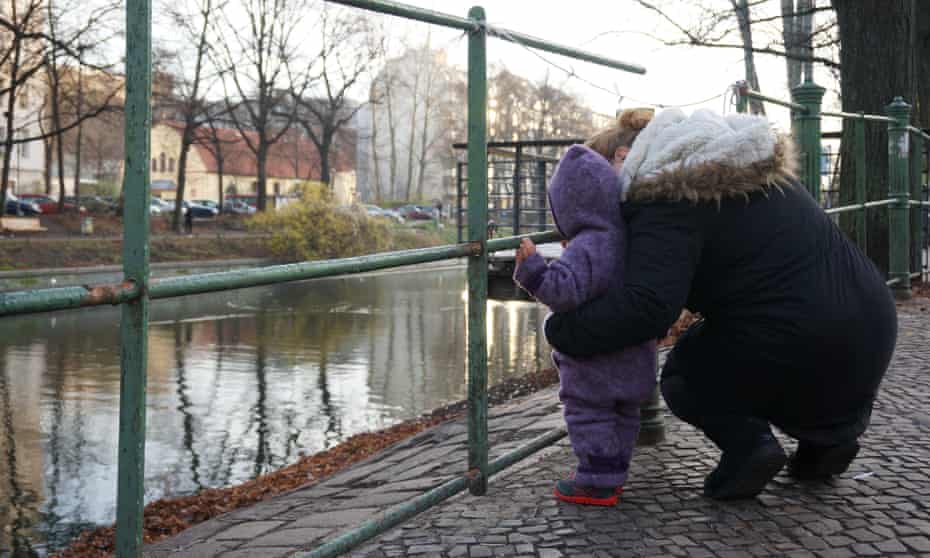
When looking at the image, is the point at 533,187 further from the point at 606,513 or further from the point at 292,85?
the point at 292,85

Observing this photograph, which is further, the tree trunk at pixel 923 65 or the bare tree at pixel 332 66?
the bare tree at pixel 332 66

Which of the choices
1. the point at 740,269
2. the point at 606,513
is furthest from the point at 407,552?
the point at 740,269

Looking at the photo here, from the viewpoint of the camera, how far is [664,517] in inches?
127

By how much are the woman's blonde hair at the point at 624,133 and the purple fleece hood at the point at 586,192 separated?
145mm

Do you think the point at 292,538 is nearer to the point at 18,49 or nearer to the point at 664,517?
the point at 664,517

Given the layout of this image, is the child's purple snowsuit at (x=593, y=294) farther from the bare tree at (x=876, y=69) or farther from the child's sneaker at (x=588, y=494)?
the bare tree at (x=876, y=69)

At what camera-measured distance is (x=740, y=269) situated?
3.17 meters

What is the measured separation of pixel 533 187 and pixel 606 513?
11.9 m

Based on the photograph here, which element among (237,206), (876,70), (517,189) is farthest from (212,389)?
(237,206)

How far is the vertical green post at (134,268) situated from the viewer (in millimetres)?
2016

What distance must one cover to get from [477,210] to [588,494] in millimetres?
973

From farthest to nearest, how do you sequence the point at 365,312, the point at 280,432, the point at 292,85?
the point at 292,85 < the point at 365,312 < the point at 280,432

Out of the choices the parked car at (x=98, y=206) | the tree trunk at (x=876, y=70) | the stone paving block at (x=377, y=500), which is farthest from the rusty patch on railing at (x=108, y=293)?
the parked car at (x=98, y=206)

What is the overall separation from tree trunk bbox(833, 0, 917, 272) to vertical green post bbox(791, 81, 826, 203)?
4351mm
